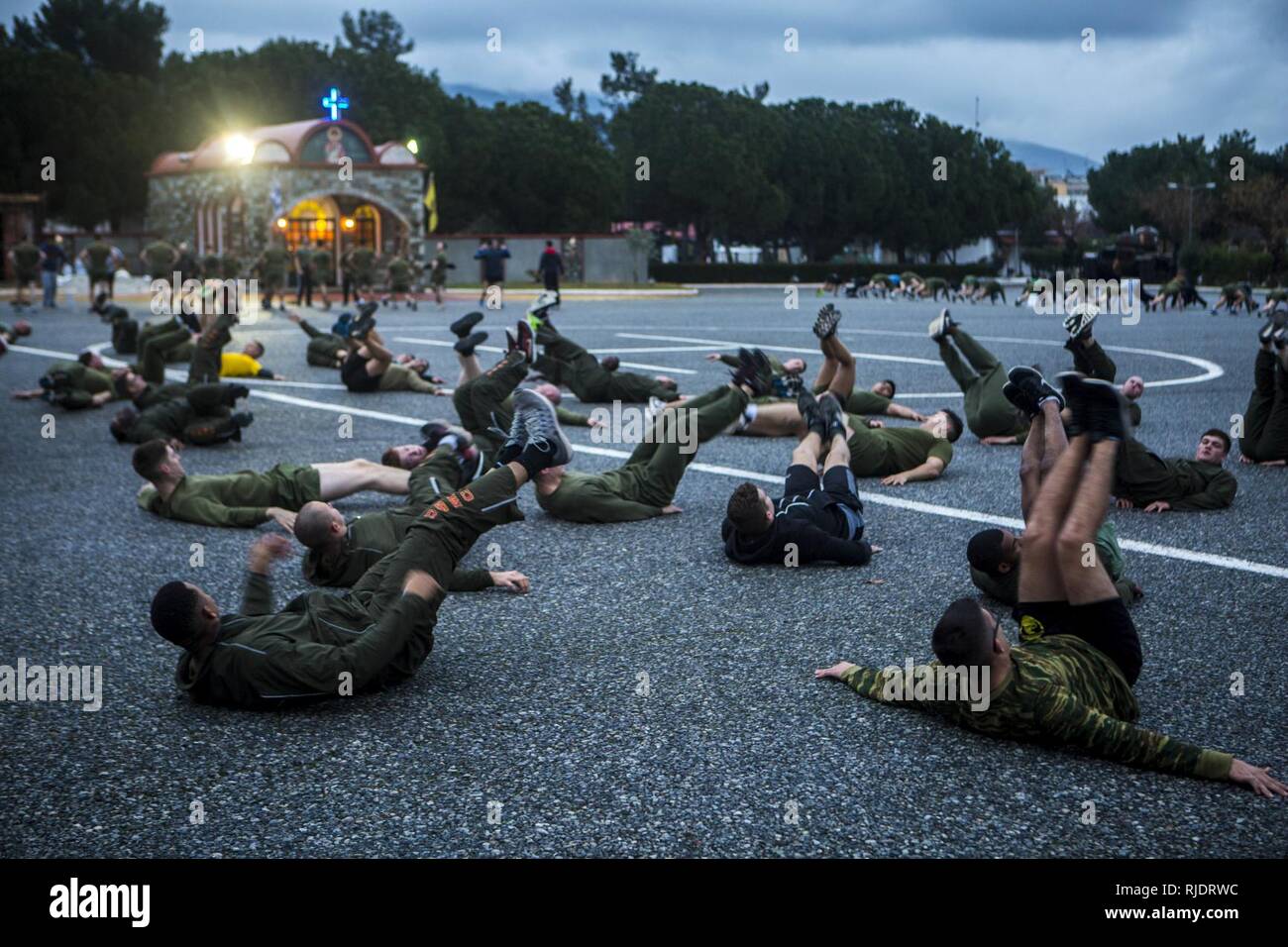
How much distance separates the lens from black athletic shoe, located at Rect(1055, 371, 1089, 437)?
5.13 meters

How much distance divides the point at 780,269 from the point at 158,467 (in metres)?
62.1

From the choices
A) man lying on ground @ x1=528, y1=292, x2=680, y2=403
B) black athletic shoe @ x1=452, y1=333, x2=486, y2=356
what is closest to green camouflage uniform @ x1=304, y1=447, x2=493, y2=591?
black athletic shoe @ x1=452, y1=333, x2=486, y2=356

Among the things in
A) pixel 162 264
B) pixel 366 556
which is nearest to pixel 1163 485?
pixel 366 556

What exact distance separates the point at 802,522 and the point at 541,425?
6.26ft

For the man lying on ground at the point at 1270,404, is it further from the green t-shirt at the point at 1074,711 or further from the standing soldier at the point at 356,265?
the standing soldier at the point at 356,265

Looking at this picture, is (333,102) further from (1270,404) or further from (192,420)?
(1270,404)

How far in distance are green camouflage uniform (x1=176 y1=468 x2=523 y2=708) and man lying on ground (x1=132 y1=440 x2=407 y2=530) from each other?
3.09m

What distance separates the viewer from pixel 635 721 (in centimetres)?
522

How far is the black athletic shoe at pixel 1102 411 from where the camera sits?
511 centimetres

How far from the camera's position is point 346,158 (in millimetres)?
43125

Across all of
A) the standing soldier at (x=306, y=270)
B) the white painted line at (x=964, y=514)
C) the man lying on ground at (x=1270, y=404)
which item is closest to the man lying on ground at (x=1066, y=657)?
the white painted line at (x=964, y=514)

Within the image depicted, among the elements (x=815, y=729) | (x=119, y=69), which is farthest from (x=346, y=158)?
(x=815, y=729)

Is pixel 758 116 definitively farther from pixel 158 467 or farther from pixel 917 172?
pixel 158 467

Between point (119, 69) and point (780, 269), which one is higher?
point (119, 69)
